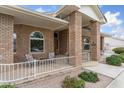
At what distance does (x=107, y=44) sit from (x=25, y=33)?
34.7 metres

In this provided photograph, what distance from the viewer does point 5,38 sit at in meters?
8.32

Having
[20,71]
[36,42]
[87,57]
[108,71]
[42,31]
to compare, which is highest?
[42,31]

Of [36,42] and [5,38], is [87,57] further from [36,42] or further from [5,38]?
[5,38]

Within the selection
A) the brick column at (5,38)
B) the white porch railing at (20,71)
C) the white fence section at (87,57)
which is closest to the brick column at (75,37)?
the white porch railing at (20,71)

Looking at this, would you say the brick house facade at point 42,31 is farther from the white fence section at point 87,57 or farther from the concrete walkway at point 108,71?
the concrete walkway at point 108,71

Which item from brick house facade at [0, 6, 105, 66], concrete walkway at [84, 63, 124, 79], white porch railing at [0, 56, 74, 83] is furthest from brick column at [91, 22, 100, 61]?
white porch railing at [0, 56, 74, 83]

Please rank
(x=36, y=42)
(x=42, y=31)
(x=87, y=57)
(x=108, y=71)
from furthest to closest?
(x=87, y=57) < (x=42, y=31) < (x=36, y=42) < (x=108, y=71)

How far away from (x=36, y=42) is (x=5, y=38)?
198 inches

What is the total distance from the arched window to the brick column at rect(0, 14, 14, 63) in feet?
14.0

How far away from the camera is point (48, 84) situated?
281 inches

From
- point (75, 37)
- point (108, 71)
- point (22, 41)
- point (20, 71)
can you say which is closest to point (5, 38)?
point (20, 71)
